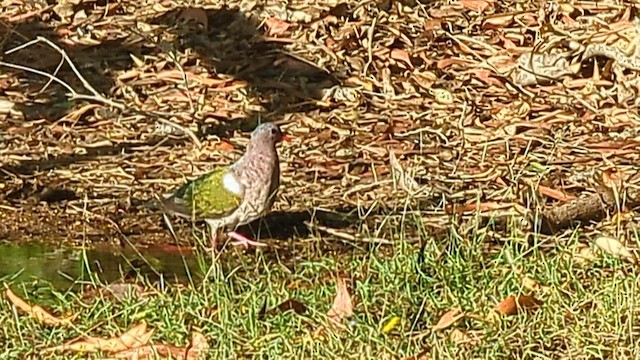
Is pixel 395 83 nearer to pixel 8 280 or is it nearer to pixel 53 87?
pixel 53 87

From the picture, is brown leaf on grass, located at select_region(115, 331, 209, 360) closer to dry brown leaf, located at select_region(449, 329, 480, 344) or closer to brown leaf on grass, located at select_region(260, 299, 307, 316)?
brown leaf on grass, located at select_region(260, 299, 307, 316)

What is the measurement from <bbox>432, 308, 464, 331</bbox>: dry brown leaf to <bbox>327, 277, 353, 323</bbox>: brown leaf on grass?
1.06 feet

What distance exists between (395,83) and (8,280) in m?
4.10

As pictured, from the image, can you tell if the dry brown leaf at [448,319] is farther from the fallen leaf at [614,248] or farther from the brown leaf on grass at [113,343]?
the brown leaf on grass at [113,343]

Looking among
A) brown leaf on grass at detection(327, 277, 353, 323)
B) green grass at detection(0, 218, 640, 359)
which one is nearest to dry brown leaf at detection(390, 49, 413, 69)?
green grass at detection(0, 218, 640, 359)

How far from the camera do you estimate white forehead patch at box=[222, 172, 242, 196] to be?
676 cm

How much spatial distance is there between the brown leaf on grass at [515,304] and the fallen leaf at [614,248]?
0.62m

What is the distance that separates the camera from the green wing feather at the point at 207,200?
22.2 ft

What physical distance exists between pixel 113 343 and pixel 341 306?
0.83 meters

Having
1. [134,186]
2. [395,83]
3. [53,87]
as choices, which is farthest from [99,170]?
[395,83]

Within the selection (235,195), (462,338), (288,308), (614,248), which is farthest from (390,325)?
(235,195)

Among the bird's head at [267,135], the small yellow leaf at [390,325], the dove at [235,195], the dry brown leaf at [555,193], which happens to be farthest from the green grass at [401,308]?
the dry brown leaf at [555,193]

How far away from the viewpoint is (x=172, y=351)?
5055 mm

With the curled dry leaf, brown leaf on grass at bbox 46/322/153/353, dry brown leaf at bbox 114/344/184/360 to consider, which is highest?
dry brown leaf at bbox 114/344/184/360
